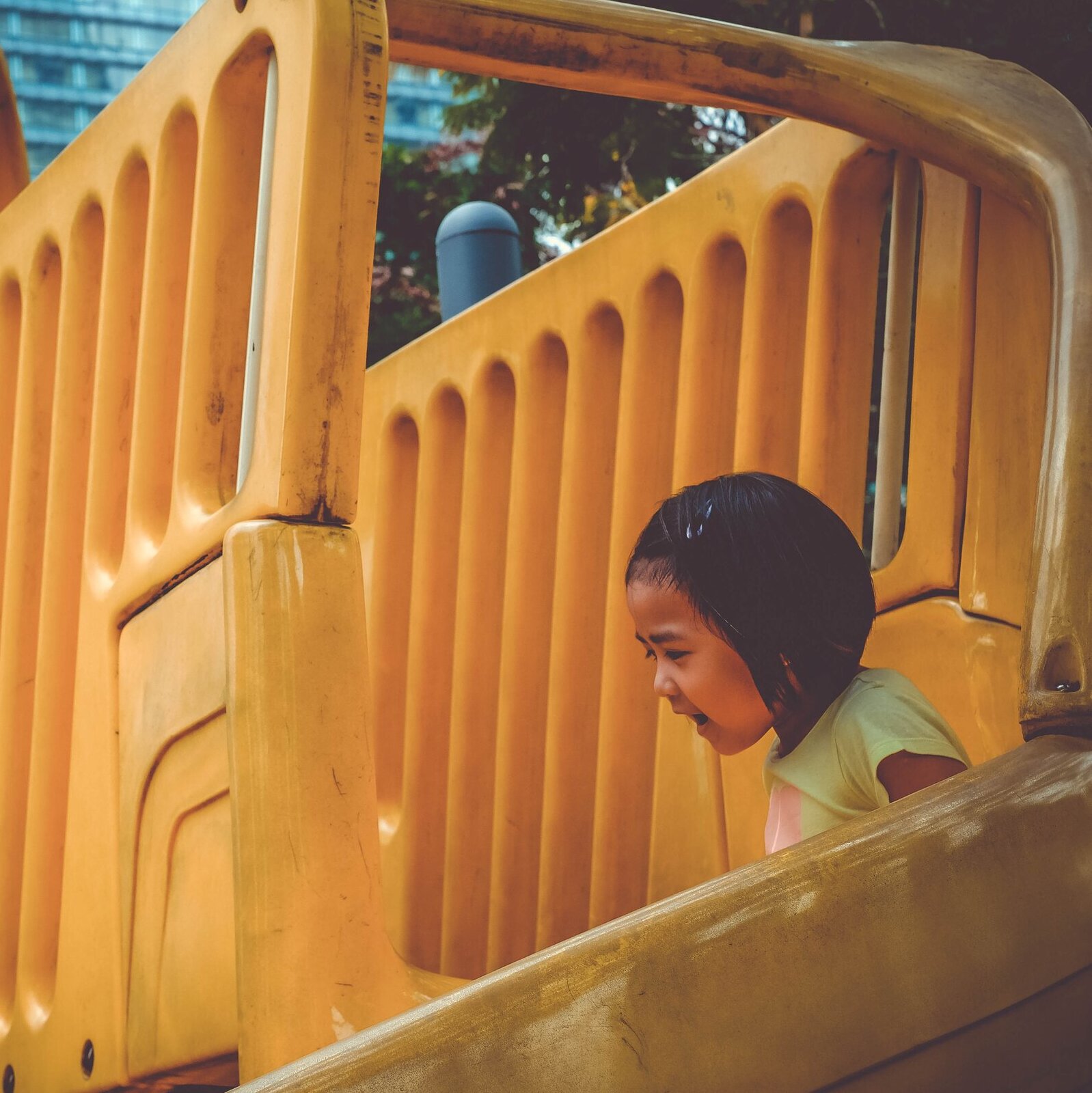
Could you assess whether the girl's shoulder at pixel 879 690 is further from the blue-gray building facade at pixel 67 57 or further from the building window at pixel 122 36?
the building window at pixel 122 36

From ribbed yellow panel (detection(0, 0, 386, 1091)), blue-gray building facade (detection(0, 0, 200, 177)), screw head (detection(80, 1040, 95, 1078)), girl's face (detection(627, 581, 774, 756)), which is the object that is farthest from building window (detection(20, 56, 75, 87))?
girl's face (detection(627, 581, 774, 756))

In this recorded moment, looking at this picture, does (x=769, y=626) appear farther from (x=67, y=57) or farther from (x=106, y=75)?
(x=106, y=75)

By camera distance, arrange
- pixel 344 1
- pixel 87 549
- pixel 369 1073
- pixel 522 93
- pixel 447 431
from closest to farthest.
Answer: pixel 369 1073
pixel 344 1
pixel 87 549
pixel 447 431
pixel 522 93

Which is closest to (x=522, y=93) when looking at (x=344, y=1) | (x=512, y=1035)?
(x=344, y=1)

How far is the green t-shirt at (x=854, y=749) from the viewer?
1.10 metres

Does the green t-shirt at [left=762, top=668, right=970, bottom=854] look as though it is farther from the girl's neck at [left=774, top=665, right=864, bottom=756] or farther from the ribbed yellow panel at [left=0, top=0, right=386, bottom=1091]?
the ribbed yellow panel at [left=0, top=0, right=386, bottom=1091]

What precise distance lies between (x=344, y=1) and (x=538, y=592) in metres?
0.96

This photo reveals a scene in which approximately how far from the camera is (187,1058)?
3.80 feet

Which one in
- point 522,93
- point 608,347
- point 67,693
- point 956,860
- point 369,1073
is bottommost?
point 369,1073

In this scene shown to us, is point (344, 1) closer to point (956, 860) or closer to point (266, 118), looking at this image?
point (266, 118)

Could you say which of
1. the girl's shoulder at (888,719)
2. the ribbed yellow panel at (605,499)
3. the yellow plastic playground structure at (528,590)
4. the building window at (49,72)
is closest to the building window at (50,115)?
the building window at (49,72)

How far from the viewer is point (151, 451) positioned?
140cm

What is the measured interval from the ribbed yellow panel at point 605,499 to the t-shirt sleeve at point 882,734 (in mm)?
204

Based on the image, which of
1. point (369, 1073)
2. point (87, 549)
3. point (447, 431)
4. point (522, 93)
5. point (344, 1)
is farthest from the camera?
point (522, 93)
